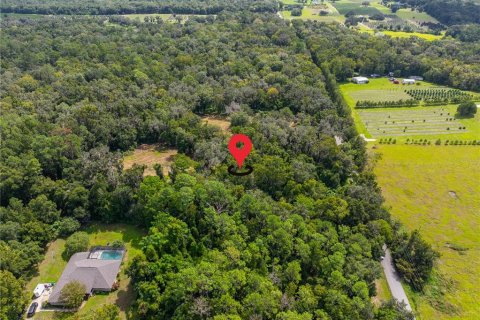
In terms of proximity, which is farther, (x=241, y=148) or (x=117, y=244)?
(x=241, y=148)

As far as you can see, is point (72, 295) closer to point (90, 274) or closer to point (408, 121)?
point (90, 274)

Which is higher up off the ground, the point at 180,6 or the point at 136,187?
the point at 180,6

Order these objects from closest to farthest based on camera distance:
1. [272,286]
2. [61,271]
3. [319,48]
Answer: [272,286] < [61,271] < [319,48]

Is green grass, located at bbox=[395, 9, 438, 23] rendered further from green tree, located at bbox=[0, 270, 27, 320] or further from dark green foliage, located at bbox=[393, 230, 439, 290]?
green tree, located at bbox=[0, 270, 27, 320]

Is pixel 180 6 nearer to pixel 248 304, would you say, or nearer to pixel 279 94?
pixel 279 94

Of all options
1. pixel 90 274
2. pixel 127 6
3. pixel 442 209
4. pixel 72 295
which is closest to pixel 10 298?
pixel 72 295

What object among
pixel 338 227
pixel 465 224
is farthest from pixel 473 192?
pixel 338 227
